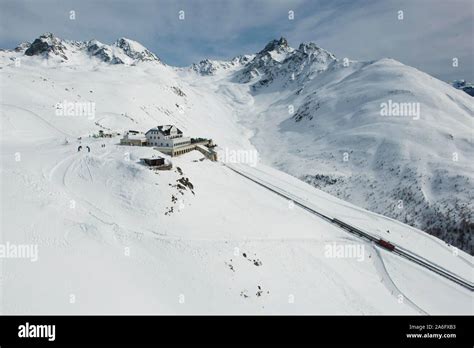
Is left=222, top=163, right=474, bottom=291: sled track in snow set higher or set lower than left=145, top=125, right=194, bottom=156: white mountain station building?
lower

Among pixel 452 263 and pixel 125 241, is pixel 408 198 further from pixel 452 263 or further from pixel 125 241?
pixel 125 241

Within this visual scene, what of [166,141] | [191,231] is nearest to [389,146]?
[166,141]

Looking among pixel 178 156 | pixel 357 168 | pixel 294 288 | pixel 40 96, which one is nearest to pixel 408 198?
pixel 357 168

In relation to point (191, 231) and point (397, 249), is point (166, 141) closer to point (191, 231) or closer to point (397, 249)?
point (191, 231)

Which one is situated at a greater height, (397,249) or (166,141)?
(166,141)

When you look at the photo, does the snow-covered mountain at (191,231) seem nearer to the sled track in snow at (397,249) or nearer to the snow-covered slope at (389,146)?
the snow-covered slope at (389,146)

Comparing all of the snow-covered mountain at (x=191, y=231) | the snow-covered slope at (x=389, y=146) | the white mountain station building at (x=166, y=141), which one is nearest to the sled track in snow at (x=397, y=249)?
the snow-covered mountain at (x=191, y=231)

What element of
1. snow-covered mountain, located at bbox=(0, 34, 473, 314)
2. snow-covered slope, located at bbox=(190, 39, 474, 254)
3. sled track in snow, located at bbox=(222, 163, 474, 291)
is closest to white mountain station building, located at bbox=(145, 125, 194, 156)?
snow-covered mountain, located at bbox=(0, 34, 473, 314)

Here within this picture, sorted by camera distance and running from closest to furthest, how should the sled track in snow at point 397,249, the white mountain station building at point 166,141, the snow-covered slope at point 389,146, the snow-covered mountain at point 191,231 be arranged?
the snow-covered mountain at point 191,231 → the sled track in snow at point 397,249 → the white mountain station building at point 166,141 → the snow-covered slope at point 389,146

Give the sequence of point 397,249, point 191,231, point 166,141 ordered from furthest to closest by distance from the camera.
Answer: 1. point 166,141
2. point 397,249
3. point 191,231

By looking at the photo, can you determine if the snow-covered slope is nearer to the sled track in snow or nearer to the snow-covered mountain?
the snow-covered mountain

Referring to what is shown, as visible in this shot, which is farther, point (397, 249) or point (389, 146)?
point (389, 146)
